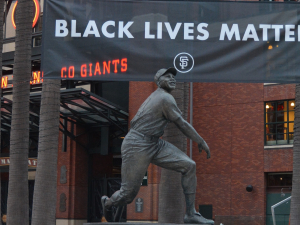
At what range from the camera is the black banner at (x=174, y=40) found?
8820 millimetres

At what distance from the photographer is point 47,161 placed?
509 inches

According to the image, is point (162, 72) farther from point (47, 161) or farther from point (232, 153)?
point (232, 153)

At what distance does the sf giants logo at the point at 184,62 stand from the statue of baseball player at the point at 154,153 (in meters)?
0.96

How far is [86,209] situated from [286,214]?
31.0ft

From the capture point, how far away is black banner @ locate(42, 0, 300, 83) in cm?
882

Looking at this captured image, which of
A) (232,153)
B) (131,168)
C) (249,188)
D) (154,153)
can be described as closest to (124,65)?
(154,153)

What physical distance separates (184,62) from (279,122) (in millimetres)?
17016

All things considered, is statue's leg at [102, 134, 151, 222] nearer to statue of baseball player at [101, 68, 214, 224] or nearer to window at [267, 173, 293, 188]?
statue of baseball player at [101, 68, 214, 224]

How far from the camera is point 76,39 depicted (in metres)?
→ 8.85

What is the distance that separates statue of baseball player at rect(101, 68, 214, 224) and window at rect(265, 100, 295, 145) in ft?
57.6

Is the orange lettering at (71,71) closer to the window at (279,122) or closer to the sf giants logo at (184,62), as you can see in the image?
the sf giants logo at (184,62)

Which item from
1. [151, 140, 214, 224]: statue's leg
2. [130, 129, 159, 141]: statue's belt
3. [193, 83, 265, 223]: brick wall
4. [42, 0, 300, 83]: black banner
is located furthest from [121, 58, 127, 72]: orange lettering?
[193, 83, 265, 223]: brick wall

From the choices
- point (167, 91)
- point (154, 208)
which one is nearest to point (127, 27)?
point (167, 91)

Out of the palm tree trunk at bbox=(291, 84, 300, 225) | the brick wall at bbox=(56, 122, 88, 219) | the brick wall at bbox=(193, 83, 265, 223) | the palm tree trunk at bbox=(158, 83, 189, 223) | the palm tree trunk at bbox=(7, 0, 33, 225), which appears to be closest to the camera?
the palm tree trunk at bbox=(158, 83, 189, 223)
